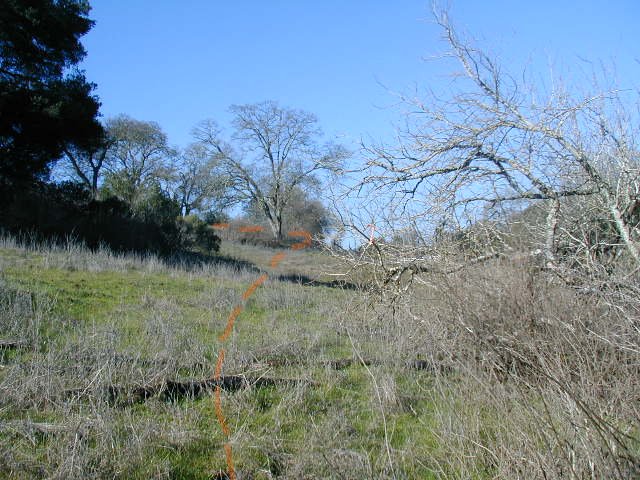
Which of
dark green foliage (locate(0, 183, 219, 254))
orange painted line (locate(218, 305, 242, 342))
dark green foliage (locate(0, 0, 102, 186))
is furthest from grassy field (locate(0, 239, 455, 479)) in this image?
dark green foliage (locate(0, 0, 102, 186))

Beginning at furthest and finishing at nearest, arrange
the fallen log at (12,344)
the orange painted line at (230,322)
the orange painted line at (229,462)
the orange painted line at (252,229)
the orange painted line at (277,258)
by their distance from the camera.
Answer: the orange painted line at (252,229) < the orange painted line at (277,258) < the orange painted line at (230,322) < the fallen log at (12,344) < the orange painted line at (229,462)

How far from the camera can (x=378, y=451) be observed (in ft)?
12.9

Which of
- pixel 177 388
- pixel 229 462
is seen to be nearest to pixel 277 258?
pixel 177 388

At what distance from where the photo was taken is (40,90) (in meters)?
16.3

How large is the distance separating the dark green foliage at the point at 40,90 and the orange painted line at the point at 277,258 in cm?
757

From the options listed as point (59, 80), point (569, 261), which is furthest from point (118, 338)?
point (59, 80)

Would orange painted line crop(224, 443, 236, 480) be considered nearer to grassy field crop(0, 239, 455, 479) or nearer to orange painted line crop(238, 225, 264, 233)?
grassy field crop(0, 239, 455, 479)

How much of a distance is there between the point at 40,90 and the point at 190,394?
47.6 feet

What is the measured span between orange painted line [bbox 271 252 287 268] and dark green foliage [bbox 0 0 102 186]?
757cm

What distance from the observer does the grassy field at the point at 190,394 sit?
3486 millimetres

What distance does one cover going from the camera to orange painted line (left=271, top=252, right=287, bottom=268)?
70.1ft

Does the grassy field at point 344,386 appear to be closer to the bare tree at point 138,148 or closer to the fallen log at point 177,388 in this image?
the fallen log at point 177,388

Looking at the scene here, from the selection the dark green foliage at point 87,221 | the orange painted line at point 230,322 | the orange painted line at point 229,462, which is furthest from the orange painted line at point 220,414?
the dark green foliage at point 87,221

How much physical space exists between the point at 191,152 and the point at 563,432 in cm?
3423
